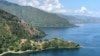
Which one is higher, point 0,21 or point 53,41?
point 0,21

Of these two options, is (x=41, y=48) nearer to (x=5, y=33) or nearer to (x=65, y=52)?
(x=65, y=52)

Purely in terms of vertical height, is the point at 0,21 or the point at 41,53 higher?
the point at 0,21

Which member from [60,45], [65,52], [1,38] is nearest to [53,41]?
[60,45]

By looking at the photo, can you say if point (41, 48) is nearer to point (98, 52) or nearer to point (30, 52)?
point (30, 52)

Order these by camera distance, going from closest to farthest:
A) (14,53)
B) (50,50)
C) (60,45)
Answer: (14,53) → (50,50) → (60,45)

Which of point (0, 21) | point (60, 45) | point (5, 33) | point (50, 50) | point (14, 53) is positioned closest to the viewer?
point (14, 53)

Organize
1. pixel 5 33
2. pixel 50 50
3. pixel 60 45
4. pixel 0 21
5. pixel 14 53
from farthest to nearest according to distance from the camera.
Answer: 1. pixel 0 21
2. pixel 5 33
3. pixel 60 45
4. pixel 50 50
5. pixel 14 53

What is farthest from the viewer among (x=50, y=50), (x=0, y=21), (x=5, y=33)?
(x=0, y=21)

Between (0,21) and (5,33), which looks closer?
(5,33)

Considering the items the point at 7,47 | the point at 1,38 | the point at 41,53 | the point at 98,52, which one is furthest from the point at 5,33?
the point at 98,52
